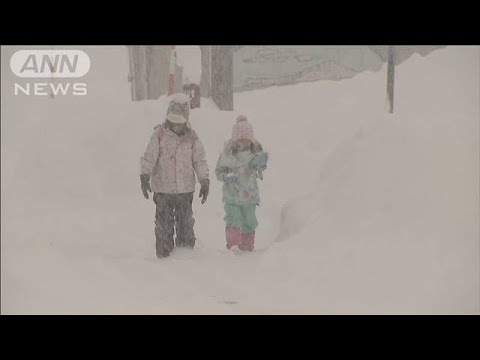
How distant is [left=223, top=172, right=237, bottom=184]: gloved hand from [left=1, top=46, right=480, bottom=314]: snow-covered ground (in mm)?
74

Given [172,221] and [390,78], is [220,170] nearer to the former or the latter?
[172,221]

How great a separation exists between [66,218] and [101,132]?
1.72ft

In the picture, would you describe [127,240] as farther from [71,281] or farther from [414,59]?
[414,59]

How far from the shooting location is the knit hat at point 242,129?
4.44m

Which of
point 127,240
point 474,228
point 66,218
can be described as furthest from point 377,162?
point 66,218

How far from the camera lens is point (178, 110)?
4422 mm

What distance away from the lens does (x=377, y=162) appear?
4488 mm

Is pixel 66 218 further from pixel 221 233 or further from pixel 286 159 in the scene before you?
pixel 286 159

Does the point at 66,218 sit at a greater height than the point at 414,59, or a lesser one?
lesser

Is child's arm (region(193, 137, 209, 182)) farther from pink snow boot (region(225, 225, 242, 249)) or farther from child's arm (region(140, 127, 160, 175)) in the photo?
pink snow boot (region(225, 225, 242, 249))

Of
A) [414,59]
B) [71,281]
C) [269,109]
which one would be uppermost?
[414,59]

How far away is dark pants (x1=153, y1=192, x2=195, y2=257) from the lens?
14.6 feet

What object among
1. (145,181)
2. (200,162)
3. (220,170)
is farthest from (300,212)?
(145,181)

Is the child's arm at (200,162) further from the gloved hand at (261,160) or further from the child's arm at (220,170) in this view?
the gloved hand at (261,160)
